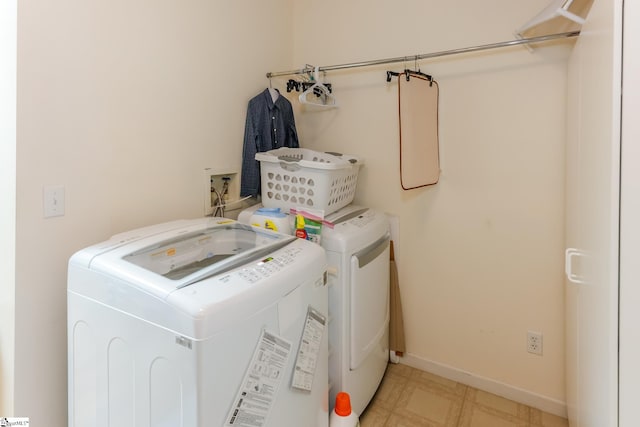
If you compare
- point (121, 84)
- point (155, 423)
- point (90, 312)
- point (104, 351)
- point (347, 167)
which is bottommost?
point (155, 423)

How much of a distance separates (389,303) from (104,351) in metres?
1.51

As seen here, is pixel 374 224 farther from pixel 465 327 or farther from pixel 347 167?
pixel 465 327

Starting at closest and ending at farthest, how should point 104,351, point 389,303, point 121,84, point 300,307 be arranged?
point 104,351, point 300,307, point 121,84, point 389,303

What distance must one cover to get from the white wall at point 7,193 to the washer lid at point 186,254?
1.17 ft

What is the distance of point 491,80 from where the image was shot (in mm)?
1823

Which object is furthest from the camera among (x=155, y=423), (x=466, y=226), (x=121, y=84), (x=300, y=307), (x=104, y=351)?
(x=466, y=226)

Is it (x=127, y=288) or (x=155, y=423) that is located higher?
(x=127, y=288)

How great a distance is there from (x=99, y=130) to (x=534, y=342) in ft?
7.38

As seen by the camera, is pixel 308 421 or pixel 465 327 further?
pixel 465 327

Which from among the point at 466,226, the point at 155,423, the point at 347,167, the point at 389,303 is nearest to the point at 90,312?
the point at 155,423

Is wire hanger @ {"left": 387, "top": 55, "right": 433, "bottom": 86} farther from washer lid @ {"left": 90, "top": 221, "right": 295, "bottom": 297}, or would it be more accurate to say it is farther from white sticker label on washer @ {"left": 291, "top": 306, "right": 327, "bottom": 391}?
white sticker label on washer @ {"left": 291, "top": 306, "right": 327, "bottom": 391}

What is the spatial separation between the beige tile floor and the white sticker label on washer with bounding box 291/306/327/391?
2.39ft

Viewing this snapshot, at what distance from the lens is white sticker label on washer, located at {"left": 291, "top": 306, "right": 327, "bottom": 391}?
120 cm

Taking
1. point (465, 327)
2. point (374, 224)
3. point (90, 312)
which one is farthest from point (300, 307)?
point (465, 327)
